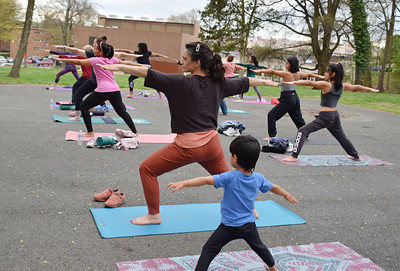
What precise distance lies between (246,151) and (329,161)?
5.35 meters

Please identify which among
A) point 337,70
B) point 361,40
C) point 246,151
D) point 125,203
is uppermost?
point 361,40

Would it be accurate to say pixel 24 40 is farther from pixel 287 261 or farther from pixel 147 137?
pixel 287 261

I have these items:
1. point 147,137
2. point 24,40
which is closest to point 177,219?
point 147,137

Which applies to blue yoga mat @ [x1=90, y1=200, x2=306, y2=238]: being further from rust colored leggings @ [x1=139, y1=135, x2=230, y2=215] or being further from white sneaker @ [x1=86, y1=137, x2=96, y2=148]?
white sneaker @ [x1=86, y1=137, x2=96, y2=148]

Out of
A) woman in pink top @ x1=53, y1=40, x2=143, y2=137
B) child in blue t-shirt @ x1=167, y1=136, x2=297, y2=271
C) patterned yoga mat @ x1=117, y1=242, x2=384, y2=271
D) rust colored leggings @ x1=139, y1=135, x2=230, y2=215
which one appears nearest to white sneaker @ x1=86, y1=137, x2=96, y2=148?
woman in pink top @ x1=53, y1=40, x2=143, y2=137

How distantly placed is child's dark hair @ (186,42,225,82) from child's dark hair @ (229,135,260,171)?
1.10 meters

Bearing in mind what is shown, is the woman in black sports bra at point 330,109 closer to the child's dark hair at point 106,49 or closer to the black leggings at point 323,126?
the black leggings at point 323,126

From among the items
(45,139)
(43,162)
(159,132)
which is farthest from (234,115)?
(43,162)

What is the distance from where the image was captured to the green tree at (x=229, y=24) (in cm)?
3694

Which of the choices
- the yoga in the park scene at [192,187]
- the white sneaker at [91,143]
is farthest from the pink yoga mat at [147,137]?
the white sneaker at [91,143]

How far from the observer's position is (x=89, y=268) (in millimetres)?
3254

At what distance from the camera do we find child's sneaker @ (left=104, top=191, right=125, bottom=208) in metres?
4.67

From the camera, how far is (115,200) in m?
4.74

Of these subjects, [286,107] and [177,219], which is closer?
[177,219]
